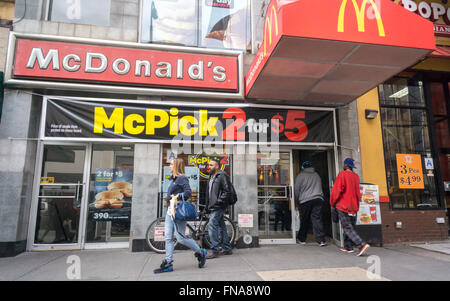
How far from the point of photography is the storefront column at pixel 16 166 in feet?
17.2

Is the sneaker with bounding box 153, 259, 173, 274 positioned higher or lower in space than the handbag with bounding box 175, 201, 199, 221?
lower

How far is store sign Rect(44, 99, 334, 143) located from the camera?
5.81 meters

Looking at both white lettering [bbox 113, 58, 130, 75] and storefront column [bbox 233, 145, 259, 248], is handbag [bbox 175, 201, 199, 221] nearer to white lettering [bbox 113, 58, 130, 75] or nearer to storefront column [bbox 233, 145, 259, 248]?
storefront column [bbox 233, 145, 259, 248]

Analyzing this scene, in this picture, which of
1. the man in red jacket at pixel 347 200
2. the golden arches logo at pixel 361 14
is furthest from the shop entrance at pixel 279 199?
the golden arches logo at pixel 361 14

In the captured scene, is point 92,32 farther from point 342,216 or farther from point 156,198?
point 342,216

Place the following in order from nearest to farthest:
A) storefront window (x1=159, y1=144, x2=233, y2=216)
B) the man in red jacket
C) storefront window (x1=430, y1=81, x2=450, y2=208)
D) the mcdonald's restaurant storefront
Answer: the man in red jacket < the mcdonald's restaurant storefront < storefront window (x1=159, y1=144, x2=233, y2=216) < storefront window (x1=430, y1=81, x2=450, y2=208)

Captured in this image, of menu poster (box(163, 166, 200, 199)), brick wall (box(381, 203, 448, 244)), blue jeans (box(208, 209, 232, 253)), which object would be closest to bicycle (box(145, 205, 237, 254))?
blue jeans (box(208, 209, 232, 253))

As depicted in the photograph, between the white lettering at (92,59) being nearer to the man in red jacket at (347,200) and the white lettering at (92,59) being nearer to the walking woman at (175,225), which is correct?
the walking woman at (175,225)

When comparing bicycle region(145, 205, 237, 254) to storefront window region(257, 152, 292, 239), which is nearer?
bicycle region(145, 205, 237, 254)

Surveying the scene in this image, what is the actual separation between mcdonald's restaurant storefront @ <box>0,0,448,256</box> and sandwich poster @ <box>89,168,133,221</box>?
0.02m

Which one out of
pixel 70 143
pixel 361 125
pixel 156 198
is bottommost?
pixel 156 198

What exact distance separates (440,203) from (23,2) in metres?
11.3

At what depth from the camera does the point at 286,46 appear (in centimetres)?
427
